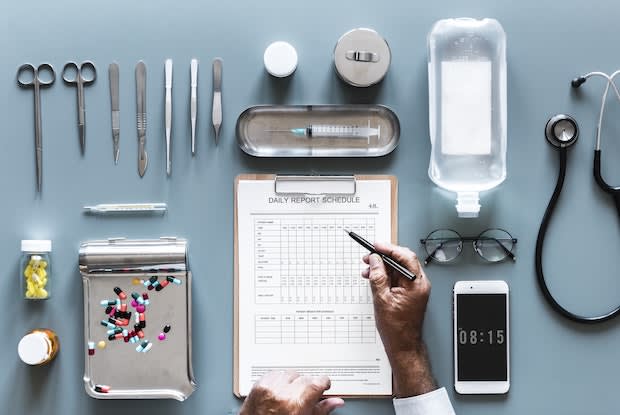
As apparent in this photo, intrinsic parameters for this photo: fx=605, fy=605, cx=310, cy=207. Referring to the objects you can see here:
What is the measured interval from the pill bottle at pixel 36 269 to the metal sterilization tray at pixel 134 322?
0.08 metres

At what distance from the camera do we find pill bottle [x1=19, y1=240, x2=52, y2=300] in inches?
42.4

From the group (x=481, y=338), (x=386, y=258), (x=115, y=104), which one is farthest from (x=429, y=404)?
(x=115, y=104)

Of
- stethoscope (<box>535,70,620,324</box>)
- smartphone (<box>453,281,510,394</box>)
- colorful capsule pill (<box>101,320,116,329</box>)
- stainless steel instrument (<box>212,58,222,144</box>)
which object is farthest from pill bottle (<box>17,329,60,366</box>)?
stethoscope (<box>535,70,620,324</box>)

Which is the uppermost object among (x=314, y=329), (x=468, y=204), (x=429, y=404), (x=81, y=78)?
(x=81, y=78)

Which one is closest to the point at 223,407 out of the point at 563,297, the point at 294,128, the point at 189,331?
the point at 189,331

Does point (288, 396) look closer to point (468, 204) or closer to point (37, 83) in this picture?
point (468, 204)

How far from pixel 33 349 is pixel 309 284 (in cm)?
50

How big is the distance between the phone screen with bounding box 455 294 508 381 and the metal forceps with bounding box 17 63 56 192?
801 mm

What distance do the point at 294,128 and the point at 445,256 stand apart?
359 millimetres

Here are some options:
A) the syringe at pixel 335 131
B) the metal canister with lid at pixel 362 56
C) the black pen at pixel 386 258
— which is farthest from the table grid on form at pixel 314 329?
the metal canister with lid at pixel 362 56

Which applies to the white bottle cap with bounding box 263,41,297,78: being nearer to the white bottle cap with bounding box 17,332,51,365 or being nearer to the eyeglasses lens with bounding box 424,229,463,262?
the eyeglasses lens with bounding box 424,229,463,262

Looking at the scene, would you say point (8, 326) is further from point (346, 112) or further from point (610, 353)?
point (610, 353)

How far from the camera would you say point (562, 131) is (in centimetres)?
109

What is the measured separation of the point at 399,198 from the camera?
1.10 meters
